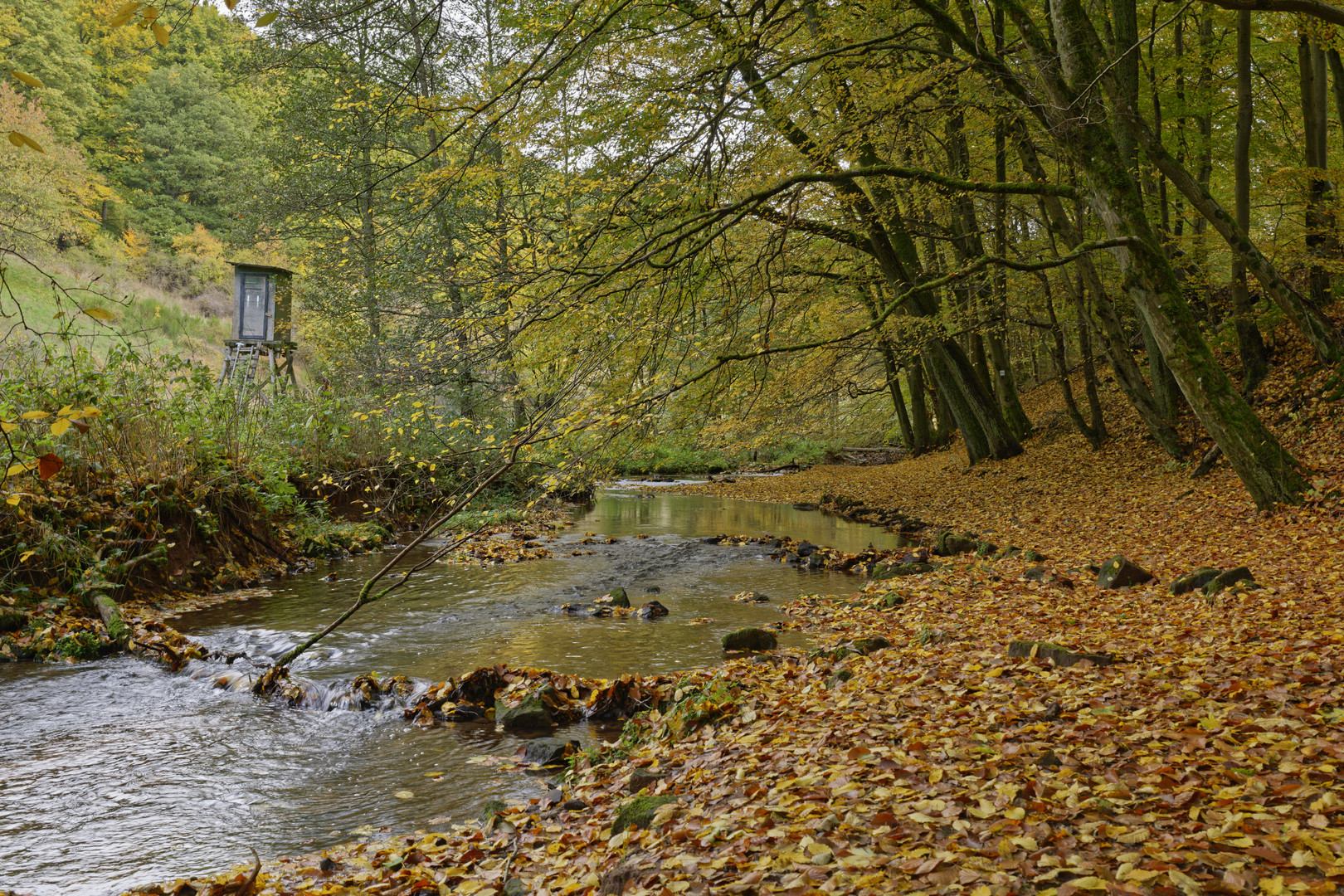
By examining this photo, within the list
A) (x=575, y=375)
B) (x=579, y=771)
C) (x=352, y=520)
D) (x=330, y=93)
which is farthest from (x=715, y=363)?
(x=330, y=93)

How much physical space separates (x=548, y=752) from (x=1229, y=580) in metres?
5.76

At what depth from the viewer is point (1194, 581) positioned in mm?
6941

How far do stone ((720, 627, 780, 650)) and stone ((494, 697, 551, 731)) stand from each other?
2.12m

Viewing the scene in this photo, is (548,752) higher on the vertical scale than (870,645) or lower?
lower

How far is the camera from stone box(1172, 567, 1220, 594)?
6859 mm

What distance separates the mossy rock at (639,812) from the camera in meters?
3.69

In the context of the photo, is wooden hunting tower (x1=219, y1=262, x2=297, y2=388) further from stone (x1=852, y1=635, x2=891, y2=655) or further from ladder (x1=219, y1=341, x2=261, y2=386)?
stone (x1=852, y1=635, x2=891, y2=655)

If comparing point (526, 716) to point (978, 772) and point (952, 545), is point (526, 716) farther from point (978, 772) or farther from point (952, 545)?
point (952, 545)

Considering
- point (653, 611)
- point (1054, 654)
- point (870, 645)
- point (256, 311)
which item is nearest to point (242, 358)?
point (256, 311)

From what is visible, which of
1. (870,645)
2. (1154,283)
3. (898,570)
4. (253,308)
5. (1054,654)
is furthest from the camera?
(253,308)

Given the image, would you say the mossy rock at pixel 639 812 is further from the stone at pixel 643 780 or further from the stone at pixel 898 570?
the stone at pixel 898 570

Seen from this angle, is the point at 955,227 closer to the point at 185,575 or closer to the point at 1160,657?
the point at 1160,657

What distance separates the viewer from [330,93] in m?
17.9

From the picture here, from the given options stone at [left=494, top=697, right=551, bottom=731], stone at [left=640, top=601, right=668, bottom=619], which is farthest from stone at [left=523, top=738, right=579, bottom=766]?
stone at [left=640, top=601, right=668, bottom=619]
